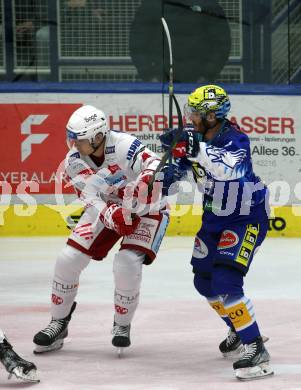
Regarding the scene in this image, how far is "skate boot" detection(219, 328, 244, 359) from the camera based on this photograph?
5859 millimetres

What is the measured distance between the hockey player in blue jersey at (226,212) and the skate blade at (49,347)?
2.88 ft

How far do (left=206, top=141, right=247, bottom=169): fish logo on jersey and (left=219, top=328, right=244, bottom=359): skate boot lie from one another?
1.06 metres

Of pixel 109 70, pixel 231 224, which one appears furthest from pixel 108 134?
pixel 109 70

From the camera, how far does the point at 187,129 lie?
214 inches

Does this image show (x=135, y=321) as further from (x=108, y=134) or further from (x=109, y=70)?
(x=109, y=70)

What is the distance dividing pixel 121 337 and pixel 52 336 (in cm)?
38

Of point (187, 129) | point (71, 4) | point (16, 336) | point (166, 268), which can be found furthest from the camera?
point (71, 4)

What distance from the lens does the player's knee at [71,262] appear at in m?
6.02

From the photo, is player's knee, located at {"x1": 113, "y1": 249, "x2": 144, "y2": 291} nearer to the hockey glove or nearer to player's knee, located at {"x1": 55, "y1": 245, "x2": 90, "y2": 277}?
player's knee, located at {"x1": 55, "y1": 245, "x2": 90, "y2": 277}

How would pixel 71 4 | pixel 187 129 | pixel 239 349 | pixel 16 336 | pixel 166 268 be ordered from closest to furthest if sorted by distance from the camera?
pixel 187 129 < pixel 239 349 < pixel 16 336 < pixel 166 268 < pixel 71 4

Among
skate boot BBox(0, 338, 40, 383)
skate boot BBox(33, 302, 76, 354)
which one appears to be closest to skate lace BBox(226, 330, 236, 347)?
skate boot BBox(33, 302, 76, 354)

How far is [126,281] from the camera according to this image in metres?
5.88

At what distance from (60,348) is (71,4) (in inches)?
210

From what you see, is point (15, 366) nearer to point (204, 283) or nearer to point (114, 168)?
point (204, 283)
